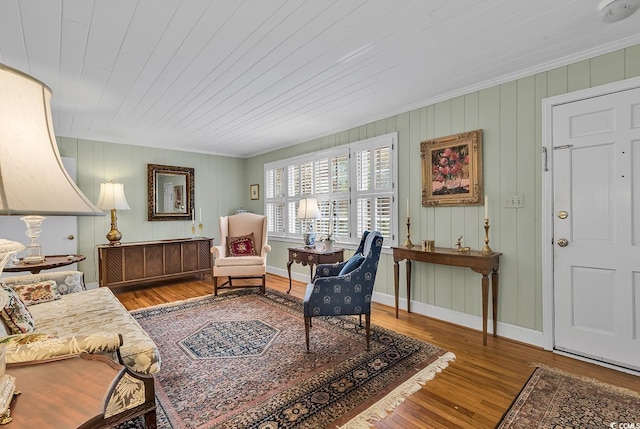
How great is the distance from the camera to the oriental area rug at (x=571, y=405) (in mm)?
1668

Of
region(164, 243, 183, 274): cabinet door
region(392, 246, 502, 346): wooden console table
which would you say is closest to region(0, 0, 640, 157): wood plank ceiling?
region(392, 246, 502, 346): wooden console table

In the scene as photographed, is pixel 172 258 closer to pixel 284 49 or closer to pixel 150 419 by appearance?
pixel 150 419

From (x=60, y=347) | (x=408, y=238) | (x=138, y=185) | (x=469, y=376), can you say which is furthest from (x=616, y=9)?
(x=138, y=185)

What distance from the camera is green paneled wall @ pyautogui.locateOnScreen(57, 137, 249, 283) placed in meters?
4.64

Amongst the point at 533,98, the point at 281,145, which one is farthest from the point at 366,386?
the point at 281,145

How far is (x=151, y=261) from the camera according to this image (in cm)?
473

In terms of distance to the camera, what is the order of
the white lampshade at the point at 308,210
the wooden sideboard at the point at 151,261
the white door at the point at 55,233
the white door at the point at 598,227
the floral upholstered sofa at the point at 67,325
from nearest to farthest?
1. the floral upholstered sofa at the point at 67,325
2. the white door at the point at 598,227
3. the white door at the point at 55,233
4. the white lampshade at the point at 308,210
5. the wooden sideboard at the point at 151,261

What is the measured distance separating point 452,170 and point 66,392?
3282mm

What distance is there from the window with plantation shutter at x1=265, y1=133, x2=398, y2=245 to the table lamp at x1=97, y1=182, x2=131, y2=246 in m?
2.44

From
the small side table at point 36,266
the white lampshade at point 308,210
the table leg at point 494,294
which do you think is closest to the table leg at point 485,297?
the table leg at point 494,294

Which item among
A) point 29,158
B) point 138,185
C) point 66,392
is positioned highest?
point 138,185

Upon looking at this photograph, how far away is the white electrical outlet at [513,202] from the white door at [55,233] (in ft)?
18.2

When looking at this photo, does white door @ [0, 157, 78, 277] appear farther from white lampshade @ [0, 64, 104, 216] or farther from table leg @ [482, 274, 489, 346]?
table leg @ [482, 274, 489, 346]

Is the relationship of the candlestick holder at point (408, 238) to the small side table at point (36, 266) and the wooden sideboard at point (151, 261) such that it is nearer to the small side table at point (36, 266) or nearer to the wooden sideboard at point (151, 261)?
the wooden sideboard at point (151, 261)
